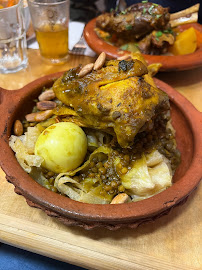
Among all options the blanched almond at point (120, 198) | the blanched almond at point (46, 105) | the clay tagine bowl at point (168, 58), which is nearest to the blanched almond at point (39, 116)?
the blanched almond at point (46, 105)

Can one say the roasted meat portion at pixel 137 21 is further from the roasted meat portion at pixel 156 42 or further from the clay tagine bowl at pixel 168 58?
the clay tagine bowl at pixel 168 58

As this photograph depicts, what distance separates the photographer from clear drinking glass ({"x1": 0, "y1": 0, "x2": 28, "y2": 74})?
5.78 feet

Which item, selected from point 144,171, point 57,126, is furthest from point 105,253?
point 57,126

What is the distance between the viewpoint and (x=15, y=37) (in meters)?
1.93

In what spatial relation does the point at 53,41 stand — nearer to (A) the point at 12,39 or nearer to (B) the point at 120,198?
(A) the point at 12,39

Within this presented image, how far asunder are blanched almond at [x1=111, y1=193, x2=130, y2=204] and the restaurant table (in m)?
0.14

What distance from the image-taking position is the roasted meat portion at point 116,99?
3.20ft

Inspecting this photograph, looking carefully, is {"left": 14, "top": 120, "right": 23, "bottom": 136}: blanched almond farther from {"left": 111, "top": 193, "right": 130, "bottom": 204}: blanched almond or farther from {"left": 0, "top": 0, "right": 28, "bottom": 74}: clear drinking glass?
{"left": 0, "top": 0, "right": 28, "bottom": 74}: clear drinking glass

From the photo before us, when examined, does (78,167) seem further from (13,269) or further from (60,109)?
(13,269)

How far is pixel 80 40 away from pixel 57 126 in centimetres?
140

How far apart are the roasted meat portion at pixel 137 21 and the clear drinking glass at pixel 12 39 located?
578mm

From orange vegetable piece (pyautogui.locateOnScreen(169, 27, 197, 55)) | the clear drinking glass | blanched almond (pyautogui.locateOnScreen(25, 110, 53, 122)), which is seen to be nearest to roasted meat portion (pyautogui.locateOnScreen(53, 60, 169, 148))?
blanched almond (pyautogui.locateOnScreen(25, 110, 53, 122))

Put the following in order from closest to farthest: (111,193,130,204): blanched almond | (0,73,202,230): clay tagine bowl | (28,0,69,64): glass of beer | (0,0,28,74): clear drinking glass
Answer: (0,73,202,230): clay tagine bowl < (111,193,130,204): blanched almond < (0,0,28,74): clear drinking glass < (28,0,69,64): glass of beer

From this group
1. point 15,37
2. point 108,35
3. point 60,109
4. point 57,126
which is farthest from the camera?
point 108,35
